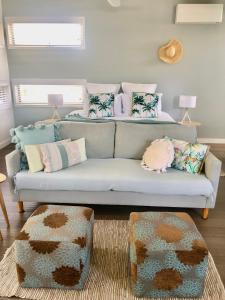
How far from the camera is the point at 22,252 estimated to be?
4.92 ft

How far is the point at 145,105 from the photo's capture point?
419cm

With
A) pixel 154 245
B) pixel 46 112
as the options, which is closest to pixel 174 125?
pixel 154 245

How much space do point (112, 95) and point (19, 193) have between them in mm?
2571

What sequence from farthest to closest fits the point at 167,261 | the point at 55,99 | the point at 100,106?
the point at 55,99 → the point at 100,106 → the point at 167,261

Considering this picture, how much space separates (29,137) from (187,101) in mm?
3170

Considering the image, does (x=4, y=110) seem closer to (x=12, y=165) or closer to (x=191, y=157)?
(x=12, y=165)

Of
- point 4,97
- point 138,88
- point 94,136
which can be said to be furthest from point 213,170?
point 4,97

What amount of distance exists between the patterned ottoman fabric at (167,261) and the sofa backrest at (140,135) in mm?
1218

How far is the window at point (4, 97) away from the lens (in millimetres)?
4664

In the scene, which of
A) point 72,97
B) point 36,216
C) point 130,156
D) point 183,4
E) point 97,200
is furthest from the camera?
point 72,97

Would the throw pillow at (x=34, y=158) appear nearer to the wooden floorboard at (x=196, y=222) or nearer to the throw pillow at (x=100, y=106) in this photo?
the wooden floorboard at (x=196, y=222)

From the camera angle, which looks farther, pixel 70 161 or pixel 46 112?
pixel 46 112

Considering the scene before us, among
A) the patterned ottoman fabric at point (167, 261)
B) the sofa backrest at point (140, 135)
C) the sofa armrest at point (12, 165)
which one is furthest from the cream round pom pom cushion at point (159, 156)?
the sofa armrest at point (12, 165)

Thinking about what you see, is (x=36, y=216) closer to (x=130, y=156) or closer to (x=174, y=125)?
(x=130, y=156)
